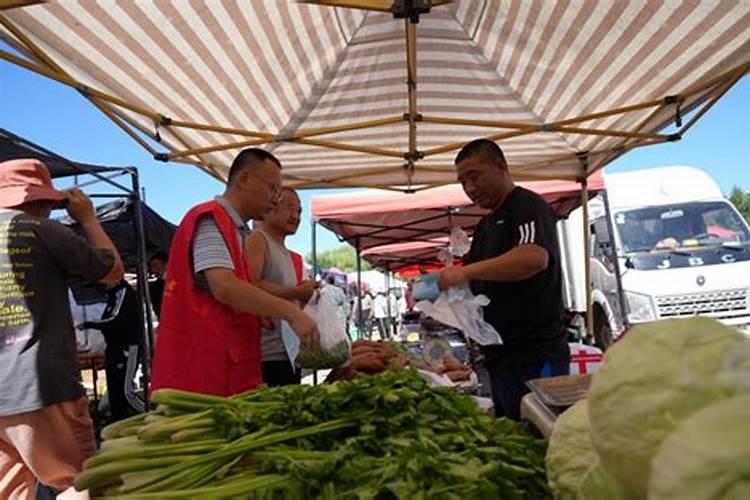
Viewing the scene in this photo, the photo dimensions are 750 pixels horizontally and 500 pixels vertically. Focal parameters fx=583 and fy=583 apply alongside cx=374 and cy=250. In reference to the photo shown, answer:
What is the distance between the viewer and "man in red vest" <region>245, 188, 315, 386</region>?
9.62 feet

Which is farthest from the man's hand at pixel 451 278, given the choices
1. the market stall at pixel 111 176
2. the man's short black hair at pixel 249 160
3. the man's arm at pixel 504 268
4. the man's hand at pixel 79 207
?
the market stall at pixel 111 176

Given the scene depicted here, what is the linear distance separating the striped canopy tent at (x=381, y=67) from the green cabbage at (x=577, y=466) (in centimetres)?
170

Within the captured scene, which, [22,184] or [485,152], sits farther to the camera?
[485,152]

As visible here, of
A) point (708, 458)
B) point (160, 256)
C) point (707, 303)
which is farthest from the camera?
point (707, 303)

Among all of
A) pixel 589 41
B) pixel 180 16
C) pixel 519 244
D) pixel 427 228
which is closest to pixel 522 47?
pixel 589 41

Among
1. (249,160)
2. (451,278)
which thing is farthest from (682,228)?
(249,160)

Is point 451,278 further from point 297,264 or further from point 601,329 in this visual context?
point 601,329

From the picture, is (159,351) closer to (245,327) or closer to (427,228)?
(245,327)

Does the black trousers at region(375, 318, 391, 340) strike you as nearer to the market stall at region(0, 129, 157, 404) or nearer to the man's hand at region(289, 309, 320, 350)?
the market stall at region(0, 129, 157, 404)

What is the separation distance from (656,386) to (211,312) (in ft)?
6.22

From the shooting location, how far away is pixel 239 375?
2365 mm

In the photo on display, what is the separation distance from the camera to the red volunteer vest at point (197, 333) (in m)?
2.30

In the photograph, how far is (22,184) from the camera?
2.73 m

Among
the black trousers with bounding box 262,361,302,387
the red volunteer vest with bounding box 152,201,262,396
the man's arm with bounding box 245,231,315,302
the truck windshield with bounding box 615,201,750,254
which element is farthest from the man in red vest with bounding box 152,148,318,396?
the truck windshield with bounding box 615,201,750,254
